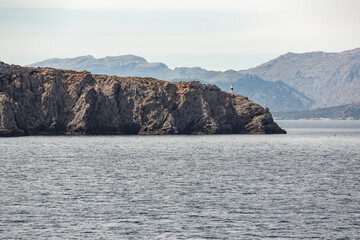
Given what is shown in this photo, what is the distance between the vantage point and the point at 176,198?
54719mm

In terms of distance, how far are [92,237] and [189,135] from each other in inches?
5689

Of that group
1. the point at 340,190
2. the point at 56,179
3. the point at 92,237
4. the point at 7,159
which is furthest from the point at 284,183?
the point at 7,159

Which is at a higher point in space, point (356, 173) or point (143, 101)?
point (143, 101)

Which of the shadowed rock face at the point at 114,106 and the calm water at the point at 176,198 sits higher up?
the shadowed rock face at the point at 114,106

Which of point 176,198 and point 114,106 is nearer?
point 176,198

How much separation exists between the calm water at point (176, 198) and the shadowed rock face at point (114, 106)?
73968 millimetres

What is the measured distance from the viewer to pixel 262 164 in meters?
90.6

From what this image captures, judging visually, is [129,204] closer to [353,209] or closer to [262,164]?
[353,209]

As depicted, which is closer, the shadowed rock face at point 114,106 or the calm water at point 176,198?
the calm water at point 176,198

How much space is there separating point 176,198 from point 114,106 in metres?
124

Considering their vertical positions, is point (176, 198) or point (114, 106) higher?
point (114, 106)

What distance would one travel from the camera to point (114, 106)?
17625 cm

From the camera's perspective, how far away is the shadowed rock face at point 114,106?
551 feet

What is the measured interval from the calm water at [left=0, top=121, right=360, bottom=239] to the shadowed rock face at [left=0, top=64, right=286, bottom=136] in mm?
73968
